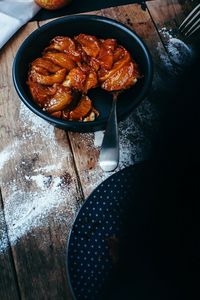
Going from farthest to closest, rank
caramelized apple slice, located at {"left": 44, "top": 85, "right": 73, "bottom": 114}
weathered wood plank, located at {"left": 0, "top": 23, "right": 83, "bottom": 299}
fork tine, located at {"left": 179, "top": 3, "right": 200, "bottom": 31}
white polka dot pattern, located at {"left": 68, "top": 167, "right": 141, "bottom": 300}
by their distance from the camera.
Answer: fork tine, located at {"left": 179, "top": 3, "right": 200, "bottom": 31}, caramelized apple slice, located at {"left": 44, "top": 85, "right": 73, "bottom": 114}, weathered wood plank, located at {"left": 0, "top": 23, "right": 83, "bottom": 299}, white polka dot pattern, located at {"left": 68, "top": 167, "right": 141, "bottom": 300}

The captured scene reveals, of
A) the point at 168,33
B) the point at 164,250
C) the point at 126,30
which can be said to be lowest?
the point at 164,250

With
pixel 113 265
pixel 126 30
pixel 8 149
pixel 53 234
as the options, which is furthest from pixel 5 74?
pixel 113 265

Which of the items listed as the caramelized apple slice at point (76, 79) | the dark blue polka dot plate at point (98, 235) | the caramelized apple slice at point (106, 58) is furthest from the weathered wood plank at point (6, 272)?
the caramelized apple slice at point (106, 58)

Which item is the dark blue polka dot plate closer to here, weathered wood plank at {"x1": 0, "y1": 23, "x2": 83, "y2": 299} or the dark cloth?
weathered wood plank at {"x1": 0, "y1": 23, "x2": 83, "y2": 299}

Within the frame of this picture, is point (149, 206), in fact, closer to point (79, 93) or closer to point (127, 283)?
point (127, 283)

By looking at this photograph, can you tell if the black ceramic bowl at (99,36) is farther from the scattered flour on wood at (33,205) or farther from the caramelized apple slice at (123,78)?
the scattered flour on wood at (33,205)

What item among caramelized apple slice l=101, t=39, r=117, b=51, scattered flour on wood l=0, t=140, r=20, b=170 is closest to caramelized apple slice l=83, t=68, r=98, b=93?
caramelized apple slice l=101, t=39, r=117, b=51

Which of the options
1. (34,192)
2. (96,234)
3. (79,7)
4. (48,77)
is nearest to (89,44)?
(48,77)
